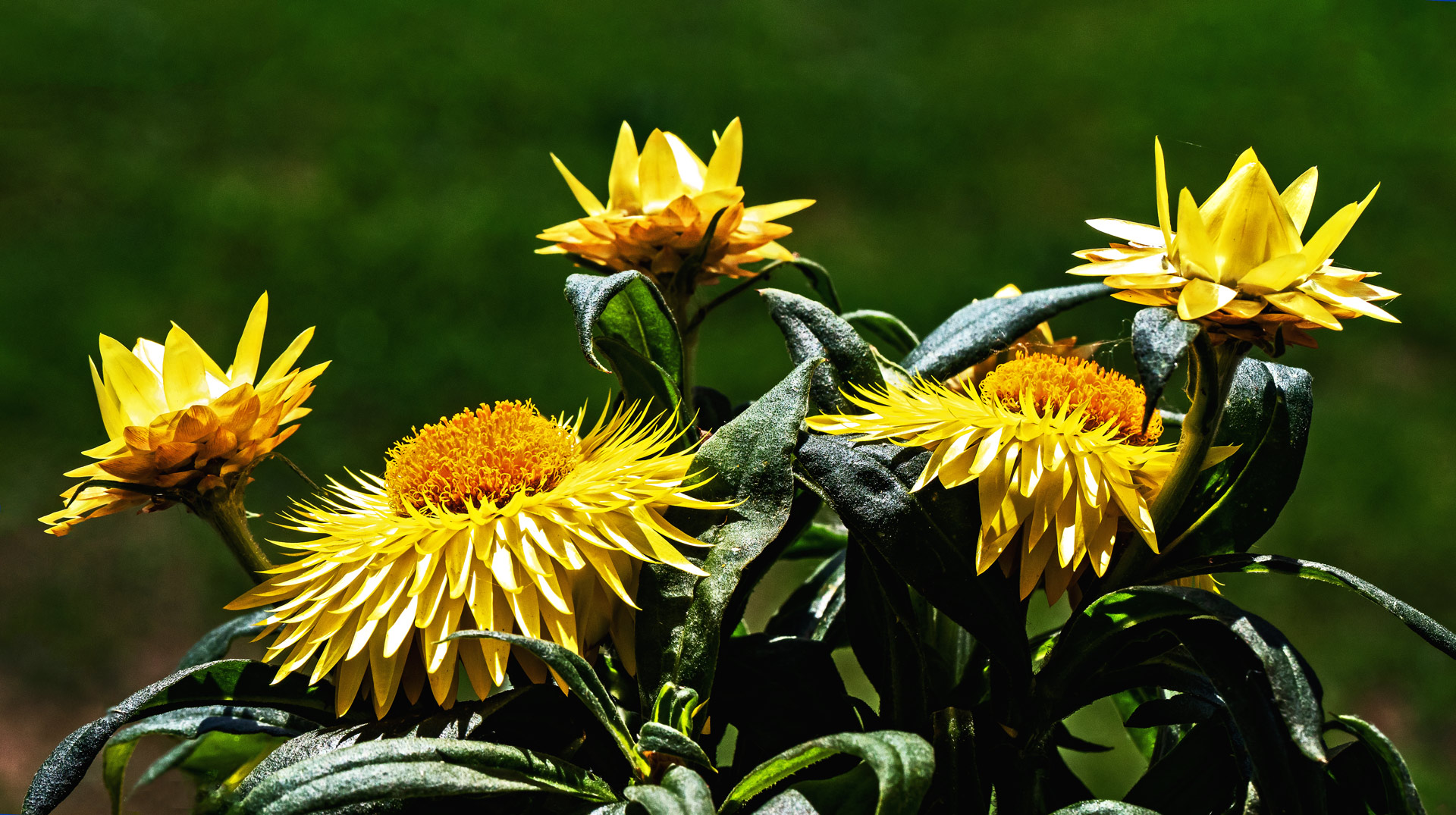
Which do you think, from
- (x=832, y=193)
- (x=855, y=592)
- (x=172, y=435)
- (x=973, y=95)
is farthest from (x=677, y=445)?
(x=973, y=95)

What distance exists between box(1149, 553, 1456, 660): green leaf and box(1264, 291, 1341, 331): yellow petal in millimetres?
126

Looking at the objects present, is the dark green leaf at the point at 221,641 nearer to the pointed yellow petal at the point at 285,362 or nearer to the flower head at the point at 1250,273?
the pointed yellow petal at the point at 285,362

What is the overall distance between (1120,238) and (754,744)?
31 centimetres

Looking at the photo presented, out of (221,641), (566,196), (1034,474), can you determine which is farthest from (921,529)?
(566,196)

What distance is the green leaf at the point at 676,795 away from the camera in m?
0.45

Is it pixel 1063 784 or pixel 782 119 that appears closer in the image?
pixel 1063 784

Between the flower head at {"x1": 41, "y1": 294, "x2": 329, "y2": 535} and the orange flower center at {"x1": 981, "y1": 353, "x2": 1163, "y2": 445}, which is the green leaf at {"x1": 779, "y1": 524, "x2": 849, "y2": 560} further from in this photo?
the flower head at {"x1": 41, "y1": 294, "x2": 329, "y2": 535}

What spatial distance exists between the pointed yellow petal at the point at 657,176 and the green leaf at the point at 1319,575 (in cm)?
34

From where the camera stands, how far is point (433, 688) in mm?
532

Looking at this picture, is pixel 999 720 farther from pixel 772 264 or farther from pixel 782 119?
pixel 782 119

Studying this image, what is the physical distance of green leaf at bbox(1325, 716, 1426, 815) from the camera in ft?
1.75

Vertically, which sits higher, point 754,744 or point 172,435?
point 172,435

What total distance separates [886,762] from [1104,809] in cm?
13

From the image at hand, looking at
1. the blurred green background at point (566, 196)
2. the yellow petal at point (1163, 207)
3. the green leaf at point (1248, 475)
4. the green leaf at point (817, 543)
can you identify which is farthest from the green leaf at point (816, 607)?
the blurred green background at point (566, 196)
